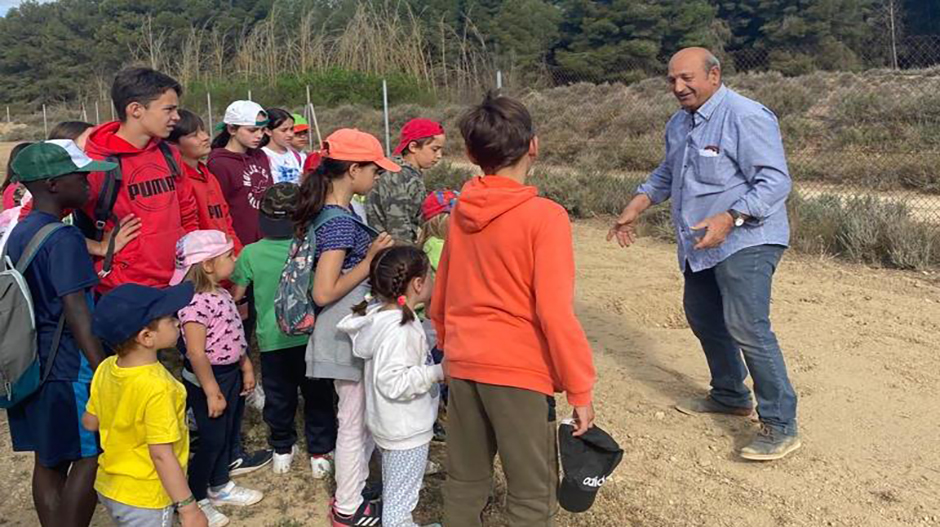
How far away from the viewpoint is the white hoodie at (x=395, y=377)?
110 inches

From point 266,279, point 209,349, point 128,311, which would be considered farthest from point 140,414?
point 266,279

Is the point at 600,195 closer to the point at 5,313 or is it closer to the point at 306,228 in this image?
the point at 306,228

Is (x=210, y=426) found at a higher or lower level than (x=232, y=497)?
higher

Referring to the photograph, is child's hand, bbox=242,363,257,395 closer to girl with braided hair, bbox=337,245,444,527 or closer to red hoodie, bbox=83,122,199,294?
red hoodie, bbox=83,122,199,294

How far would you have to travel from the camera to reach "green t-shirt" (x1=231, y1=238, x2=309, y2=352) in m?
3.45

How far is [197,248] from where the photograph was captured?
3.22 meters

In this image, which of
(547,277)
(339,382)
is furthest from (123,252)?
(547,277)

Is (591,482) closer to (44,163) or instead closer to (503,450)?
(503,450)

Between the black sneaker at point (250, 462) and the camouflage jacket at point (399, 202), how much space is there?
51.6 inches

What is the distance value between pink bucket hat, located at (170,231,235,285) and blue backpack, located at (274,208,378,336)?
0.32m

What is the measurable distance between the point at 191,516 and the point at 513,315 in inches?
48.4

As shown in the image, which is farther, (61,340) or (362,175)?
(362,175)

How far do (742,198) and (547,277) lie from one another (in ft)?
4.95

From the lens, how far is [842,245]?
750 cm
